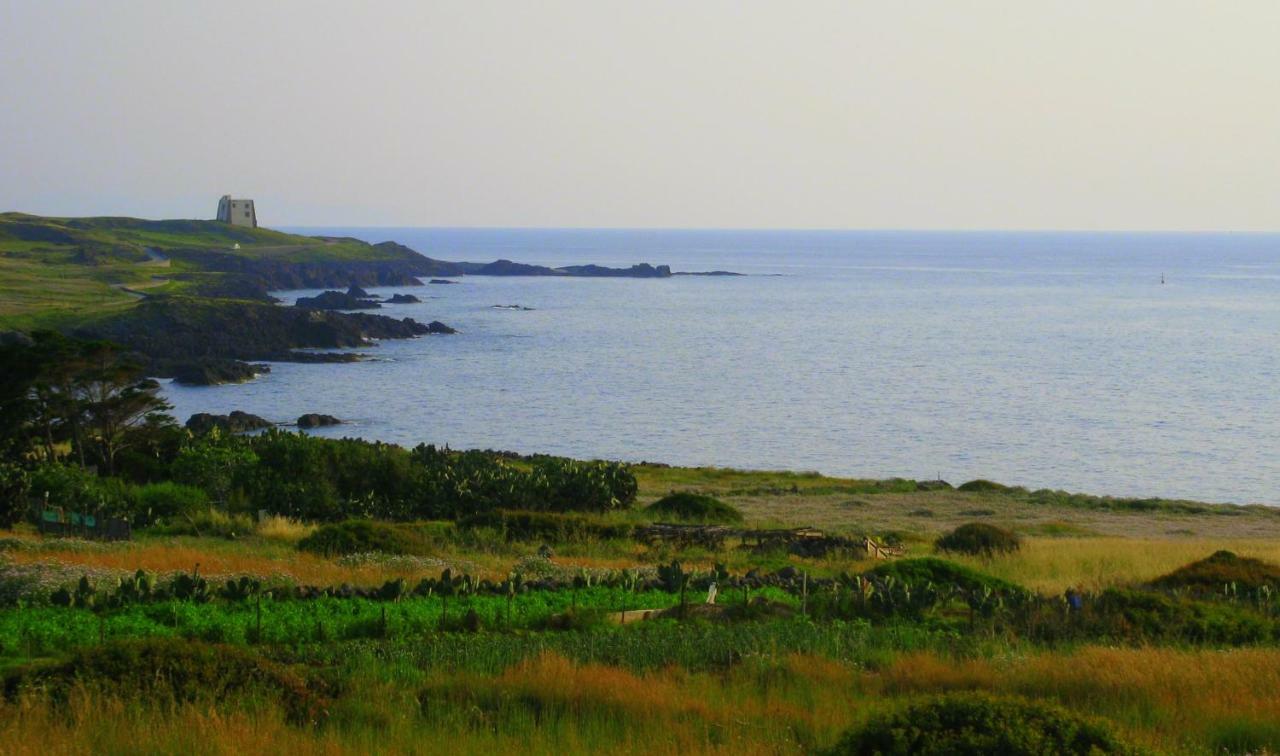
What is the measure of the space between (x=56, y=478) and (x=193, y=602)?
1540 centimetres

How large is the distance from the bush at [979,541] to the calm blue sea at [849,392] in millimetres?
29013

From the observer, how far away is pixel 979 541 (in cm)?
2648

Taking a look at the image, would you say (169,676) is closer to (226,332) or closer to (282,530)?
(282,530)

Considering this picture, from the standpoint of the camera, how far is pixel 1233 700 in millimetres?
9625

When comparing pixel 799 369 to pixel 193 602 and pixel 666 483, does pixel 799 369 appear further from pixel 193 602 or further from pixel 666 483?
pixel 193 602

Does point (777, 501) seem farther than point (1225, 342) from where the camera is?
No

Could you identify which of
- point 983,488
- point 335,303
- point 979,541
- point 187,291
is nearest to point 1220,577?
point 979,541

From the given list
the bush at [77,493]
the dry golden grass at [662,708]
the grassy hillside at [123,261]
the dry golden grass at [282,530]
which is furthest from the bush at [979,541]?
the grassy hillside at [123,261]

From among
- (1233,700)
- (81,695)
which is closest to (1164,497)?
(1233,700)

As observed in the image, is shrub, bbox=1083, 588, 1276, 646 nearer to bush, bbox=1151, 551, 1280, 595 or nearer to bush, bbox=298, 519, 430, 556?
bush, bbox=1151, 551, 1280, 595

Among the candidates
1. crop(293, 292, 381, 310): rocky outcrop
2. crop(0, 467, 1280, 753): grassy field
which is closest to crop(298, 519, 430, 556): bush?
crop(0, 467, 1280, 753): grassy field

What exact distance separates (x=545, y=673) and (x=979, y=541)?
59.9 ft

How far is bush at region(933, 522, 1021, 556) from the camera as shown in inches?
1019

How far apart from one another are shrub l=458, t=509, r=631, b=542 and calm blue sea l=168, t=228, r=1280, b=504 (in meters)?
32.1
